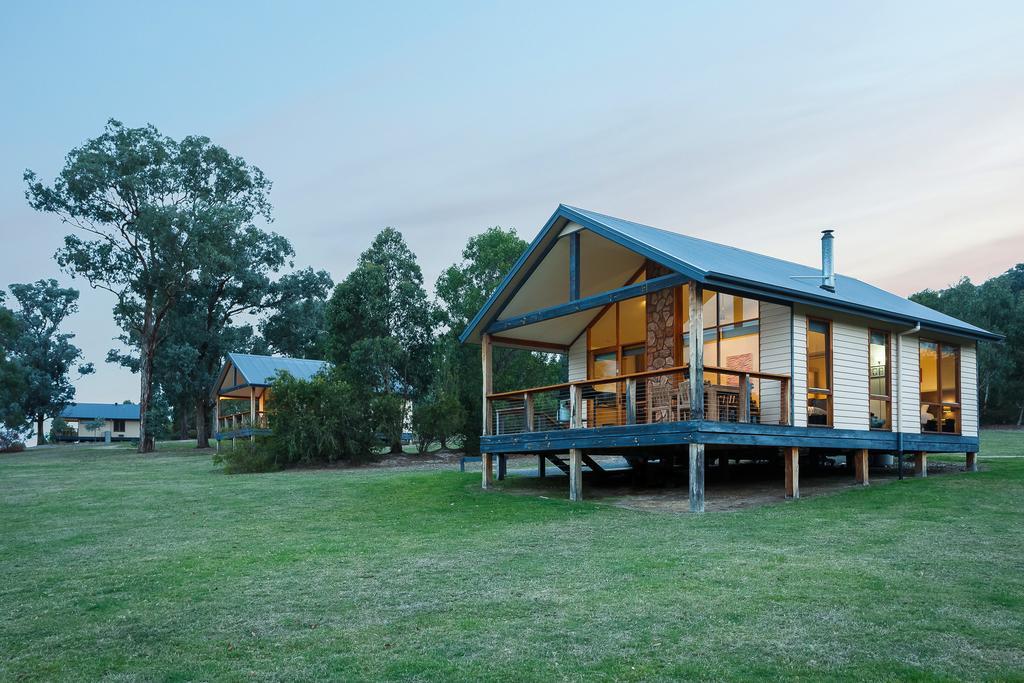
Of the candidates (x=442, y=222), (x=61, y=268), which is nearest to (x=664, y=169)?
(x=442, y=222)

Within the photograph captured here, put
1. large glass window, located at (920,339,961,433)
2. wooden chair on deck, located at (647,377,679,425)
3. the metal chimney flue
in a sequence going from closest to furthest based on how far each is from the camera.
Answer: wooden chair on deck, located at (647,377,679,425)
the metal chimney flue
large glass window, located at (920,339,961,433)

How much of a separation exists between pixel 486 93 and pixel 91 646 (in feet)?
75.1

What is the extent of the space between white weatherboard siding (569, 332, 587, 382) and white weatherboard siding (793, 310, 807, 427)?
232 inches

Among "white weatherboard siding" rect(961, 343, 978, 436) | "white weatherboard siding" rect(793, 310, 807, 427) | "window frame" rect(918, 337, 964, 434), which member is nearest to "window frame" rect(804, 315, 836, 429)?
"white weatherboard siding" rect(793, 310, 807, 427)

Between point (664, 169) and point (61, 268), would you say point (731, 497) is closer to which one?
point (664, 169)

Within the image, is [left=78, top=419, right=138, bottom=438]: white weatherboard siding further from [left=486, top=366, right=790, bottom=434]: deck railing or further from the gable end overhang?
[left=486, top=366, right=790, bottom=434]: deck railing

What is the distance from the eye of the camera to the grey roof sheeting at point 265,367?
144 feet

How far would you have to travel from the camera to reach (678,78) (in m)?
22.8

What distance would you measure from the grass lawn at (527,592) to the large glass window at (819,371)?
67.2 inches

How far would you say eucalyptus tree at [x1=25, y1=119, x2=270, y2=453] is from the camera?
1724 inches

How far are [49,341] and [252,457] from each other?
57.8 meters

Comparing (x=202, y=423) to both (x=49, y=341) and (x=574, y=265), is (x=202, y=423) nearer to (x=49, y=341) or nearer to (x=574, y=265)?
(x=49, y=341)

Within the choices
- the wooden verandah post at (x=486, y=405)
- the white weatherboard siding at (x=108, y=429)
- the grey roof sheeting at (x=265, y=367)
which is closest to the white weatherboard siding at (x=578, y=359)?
the wooden verandah post at (x=486, y=405)

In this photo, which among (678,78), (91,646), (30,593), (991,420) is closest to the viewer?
(91,646)
